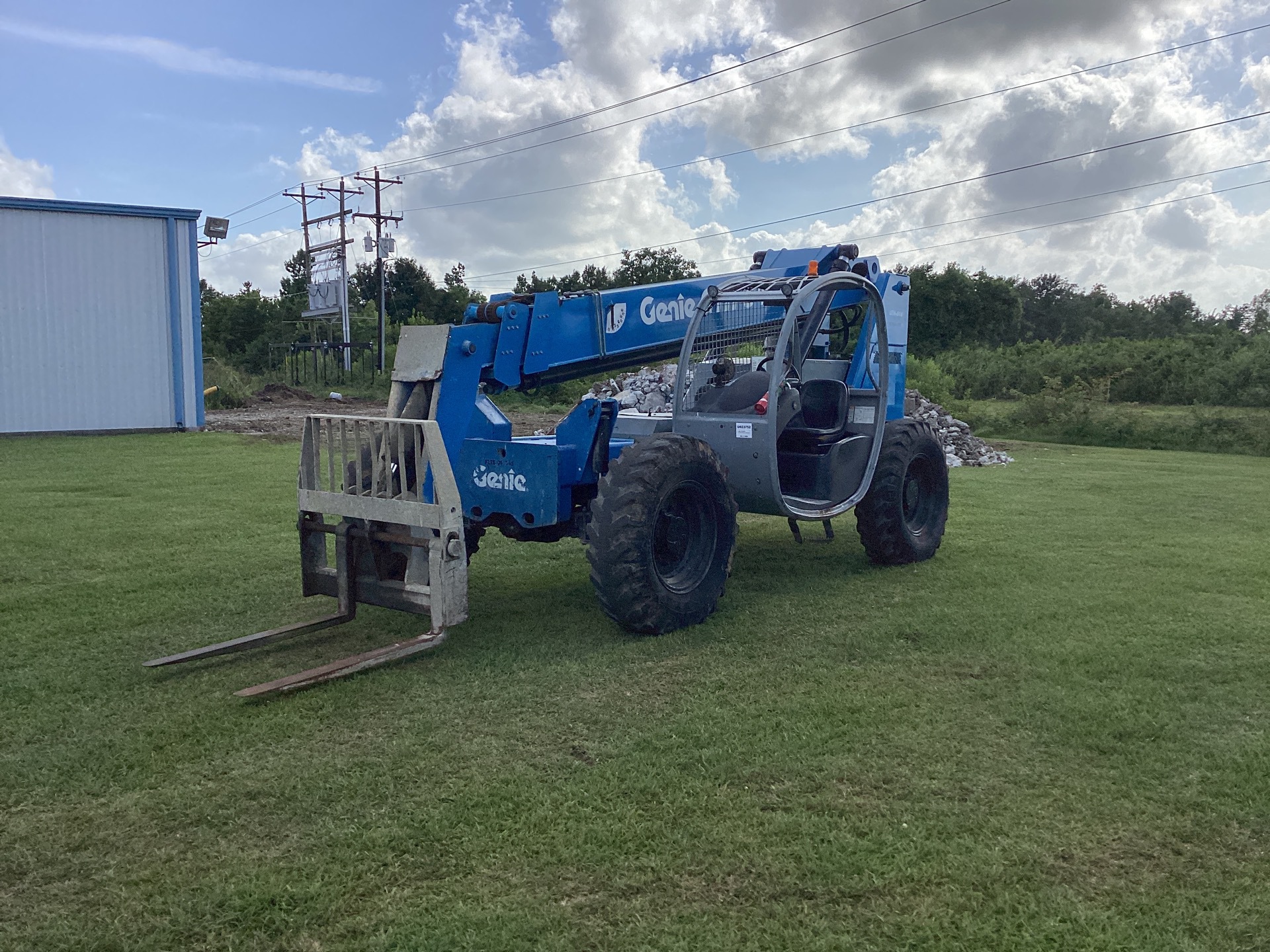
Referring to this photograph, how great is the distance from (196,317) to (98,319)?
1.88 metres

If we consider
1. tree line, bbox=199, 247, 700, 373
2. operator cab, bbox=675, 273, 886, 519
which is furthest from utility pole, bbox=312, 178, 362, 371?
operator cab, bbox=675, 273, 886, 519

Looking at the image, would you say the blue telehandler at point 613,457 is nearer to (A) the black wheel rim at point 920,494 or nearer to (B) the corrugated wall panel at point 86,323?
(A) the black wheel rim at point 920,494

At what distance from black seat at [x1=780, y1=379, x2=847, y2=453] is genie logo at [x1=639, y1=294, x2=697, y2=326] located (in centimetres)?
129

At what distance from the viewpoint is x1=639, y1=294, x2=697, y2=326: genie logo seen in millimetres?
6625

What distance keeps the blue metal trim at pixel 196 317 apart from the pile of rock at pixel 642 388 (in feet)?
27.3

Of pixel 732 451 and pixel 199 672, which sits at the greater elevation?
pixel 732 451

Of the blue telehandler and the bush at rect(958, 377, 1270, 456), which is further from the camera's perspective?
the bush at rect(958, 377, 1270, 456)

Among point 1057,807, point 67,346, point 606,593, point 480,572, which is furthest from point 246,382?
point 1057,807

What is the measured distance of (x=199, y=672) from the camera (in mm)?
5020

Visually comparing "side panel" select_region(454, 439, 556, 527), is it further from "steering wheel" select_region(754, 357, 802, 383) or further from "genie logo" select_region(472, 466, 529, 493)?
"steering wheel" select_region(754, 357, 802, 383)

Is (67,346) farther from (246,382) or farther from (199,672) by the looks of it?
Answer: (199,672)

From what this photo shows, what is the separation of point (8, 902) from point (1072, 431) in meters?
22.2

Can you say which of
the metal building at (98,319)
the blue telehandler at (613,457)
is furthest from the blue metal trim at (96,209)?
the blue telehandler at (613,457)

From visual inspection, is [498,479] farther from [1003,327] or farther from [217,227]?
[1003,327]
